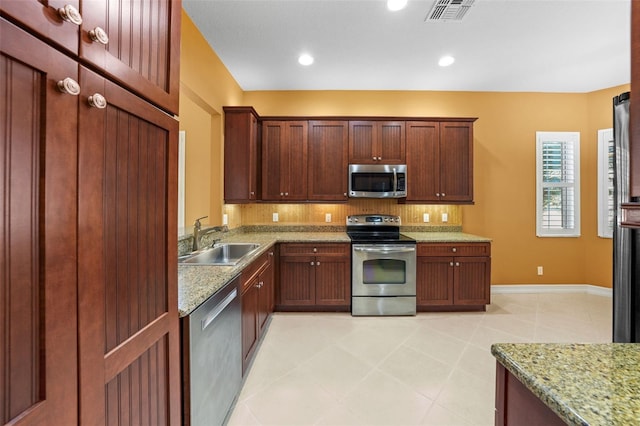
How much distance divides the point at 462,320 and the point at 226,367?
106 inches

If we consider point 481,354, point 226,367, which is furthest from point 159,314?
point 481,354

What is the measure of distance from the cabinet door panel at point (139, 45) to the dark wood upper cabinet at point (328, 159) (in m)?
2.57

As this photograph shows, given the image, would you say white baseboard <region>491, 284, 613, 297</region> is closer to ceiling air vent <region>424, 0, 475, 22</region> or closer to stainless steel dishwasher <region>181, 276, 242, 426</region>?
ceiling air vent <region>424, 0, 475, 22</region>

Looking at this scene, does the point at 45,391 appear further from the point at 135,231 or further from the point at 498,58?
the point at 498,58

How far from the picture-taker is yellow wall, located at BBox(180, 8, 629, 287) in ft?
12.9

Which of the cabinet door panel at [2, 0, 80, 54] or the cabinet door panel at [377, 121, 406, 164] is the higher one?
the cabinet door panel at [377, 121, 406, 164]

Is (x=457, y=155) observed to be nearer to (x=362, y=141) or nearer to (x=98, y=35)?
(x=362, y=141)

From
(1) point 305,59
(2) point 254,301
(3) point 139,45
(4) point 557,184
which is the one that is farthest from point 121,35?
(4) point 557,184

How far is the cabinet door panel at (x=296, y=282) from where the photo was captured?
3307 millimetres

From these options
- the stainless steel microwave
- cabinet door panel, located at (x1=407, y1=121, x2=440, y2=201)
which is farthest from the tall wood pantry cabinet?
cabinet door panel, located at (x1=407, y1=121, x2=440, y2=201)

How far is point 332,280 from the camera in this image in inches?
130

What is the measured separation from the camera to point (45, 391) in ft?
1.85

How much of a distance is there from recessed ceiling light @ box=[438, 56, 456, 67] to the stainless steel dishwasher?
10.6 feet

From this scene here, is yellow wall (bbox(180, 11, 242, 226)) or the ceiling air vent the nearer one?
the ceiling air vent
